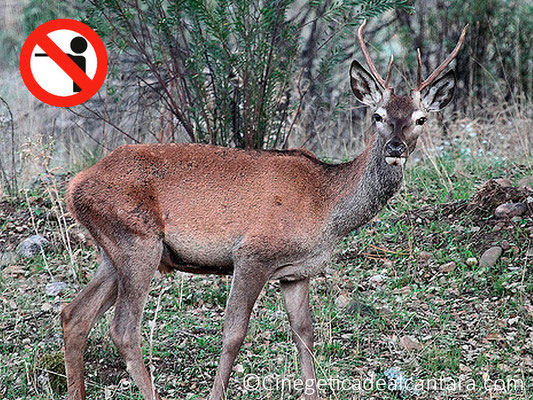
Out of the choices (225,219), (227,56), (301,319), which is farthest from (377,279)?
(227,56)

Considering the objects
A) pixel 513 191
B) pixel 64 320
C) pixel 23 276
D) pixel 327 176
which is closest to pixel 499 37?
pixel 513 191

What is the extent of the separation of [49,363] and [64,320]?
1.48 feet

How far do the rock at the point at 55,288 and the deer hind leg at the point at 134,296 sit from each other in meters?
2.03

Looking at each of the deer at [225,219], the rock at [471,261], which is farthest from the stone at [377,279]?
the deer at [225,219]

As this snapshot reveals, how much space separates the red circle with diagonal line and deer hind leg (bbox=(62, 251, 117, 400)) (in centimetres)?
317

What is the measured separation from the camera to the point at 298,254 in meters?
5.48

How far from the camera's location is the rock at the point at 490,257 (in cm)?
701

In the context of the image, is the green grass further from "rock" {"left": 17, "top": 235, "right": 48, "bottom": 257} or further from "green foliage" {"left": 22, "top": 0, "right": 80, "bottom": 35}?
"green foliage" {"left": 22, "top": 0, "right": 80, "bottom": 35}

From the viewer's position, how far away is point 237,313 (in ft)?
17.7

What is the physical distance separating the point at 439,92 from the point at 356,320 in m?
2.02

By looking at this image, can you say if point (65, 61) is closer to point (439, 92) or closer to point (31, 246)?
point (31, 246)

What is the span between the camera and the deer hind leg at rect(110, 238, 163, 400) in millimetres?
5352

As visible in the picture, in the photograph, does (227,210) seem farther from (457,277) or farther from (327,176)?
(457,277)

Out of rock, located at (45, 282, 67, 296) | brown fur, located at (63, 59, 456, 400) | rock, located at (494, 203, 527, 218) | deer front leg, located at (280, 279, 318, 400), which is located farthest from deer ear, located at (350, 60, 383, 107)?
rock, located at (45, 282, 67, 296)
